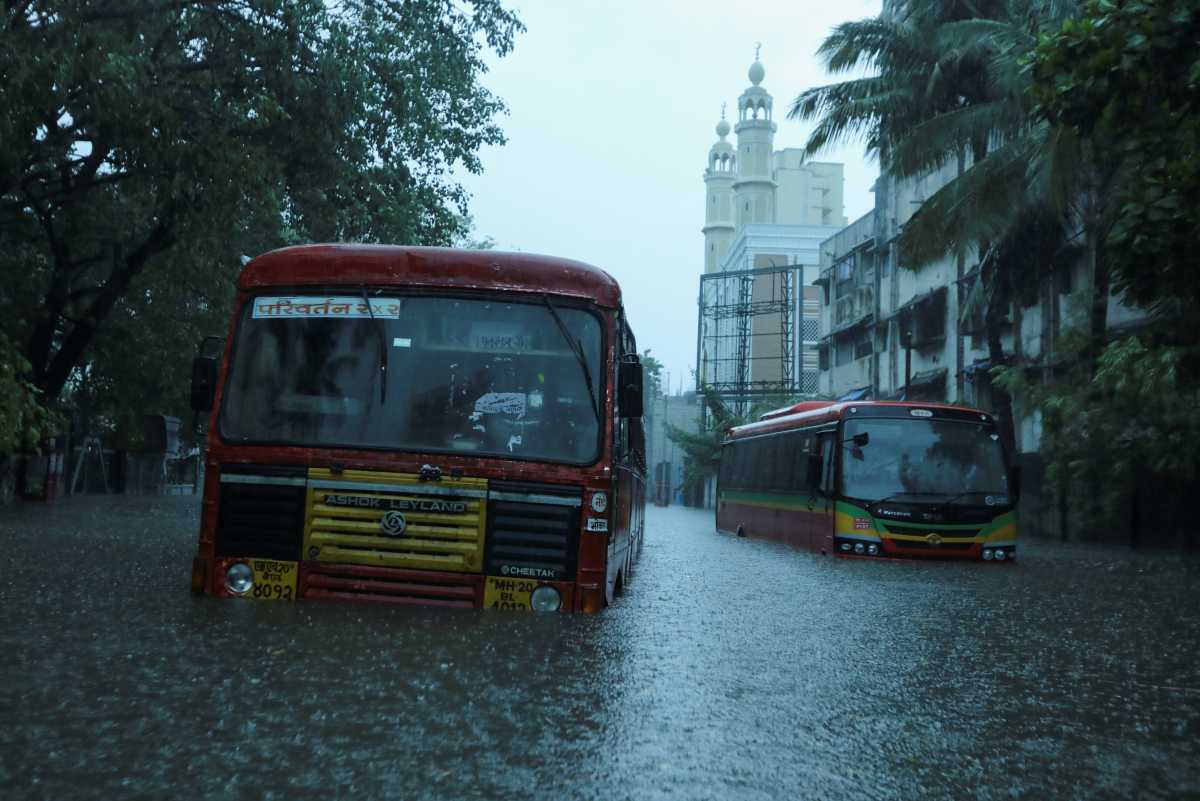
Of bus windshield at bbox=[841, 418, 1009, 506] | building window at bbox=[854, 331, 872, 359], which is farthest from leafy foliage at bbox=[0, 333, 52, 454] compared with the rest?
building window at bbox=[854, 331, 872, 359]

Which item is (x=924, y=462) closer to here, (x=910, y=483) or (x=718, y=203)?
(x=910, y=483)

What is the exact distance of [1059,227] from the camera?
28.0m

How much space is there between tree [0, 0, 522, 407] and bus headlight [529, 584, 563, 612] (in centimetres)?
891

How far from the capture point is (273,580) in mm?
9273

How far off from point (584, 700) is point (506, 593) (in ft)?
8.52

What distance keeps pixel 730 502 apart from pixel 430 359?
2031cm

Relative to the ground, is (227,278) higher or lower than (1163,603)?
higher

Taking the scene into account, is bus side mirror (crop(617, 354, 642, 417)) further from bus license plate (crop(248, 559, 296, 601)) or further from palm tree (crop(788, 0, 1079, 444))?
palm tree (crop(788, 0, 1079, 444))

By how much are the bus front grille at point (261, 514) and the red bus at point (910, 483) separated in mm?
11375

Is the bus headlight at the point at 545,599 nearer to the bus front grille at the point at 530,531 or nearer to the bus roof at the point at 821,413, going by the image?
the bus front grille at the point at 530,531

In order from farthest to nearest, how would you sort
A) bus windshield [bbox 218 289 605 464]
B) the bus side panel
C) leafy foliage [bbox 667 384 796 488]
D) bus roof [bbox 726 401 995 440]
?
leafy foliage [bbox 667 384 796 488], the bus side panel, bus roof [bbox 726 401 995 440], bus windshield [bbox 218 289 605 464]

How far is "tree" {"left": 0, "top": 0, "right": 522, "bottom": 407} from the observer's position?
1636 centimetres

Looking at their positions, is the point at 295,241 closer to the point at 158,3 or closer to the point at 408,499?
the point at 158,3

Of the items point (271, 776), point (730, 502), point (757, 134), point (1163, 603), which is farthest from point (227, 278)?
point (757, 134)
